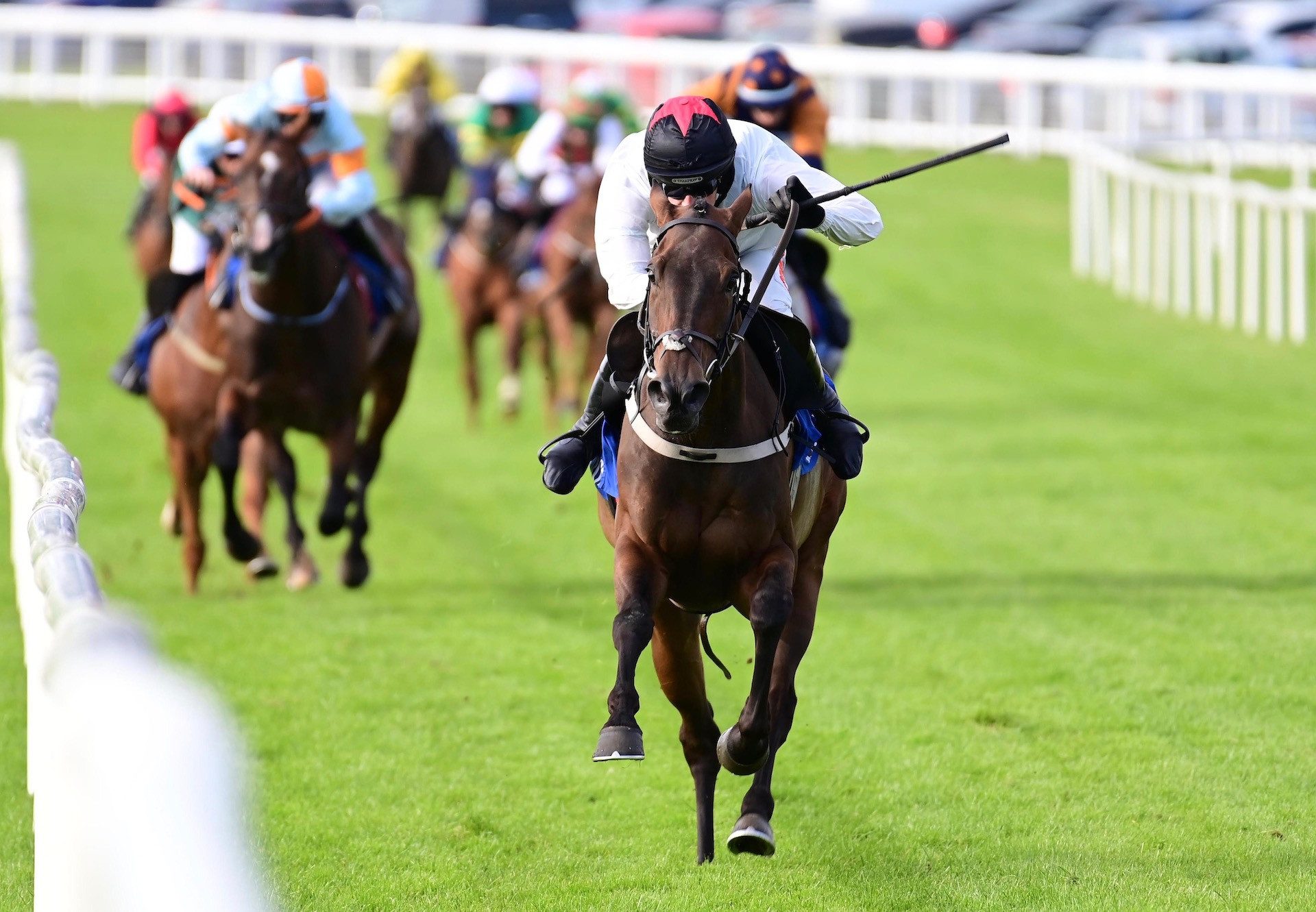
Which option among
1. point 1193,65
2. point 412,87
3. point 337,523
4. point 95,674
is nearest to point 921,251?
point 1193,65

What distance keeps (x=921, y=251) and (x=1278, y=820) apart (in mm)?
16203

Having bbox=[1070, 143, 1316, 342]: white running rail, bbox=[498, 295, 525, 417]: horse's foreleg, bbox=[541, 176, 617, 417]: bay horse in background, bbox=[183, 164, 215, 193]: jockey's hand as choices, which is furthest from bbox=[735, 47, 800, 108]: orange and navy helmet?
bbox=[1070, 143, 1316, 342]: white running rail

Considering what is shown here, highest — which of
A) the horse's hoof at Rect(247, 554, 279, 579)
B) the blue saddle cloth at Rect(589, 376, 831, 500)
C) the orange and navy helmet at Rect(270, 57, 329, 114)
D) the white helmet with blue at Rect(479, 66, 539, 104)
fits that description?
the orange and navy helmet at Rect(270, 57, 329, 114)

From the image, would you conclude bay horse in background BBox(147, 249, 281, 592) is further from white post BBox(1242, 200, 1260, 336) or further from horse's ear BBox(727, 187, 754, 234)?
white post BBox(1242, 200, 1260, 336)

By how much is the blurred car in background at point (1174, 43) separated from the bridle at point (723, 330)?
793 inches

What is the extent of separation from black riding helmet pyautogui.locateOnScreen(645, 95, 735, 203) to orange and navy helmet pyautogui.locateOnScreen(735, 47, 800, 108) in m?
3.43

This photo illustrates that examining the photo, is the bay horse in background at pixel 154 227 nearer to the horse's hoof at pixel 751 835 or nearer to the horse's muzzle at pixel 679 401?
the horse's hoof at pixel 751 835

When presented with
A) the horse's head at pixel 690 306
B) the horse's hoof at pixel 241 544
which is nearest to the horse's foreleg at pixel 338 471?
the horse's hoof at pixel 241 544

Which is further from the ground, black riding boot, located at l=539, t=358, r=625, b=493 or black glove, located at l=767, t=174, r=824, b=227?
black glove, located at l=767, t=174, r=824, b=227

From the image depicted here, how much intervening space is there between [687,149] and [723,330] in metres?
0.55

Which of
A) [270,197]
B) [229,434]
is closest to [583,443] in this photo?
[270,197]

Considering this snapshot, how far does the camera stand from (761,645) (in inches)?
185

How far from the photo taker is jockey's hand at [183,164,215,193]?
8391 mm

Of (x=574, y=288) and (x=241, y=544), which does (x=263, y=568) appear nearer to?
(x=241, y=544)
